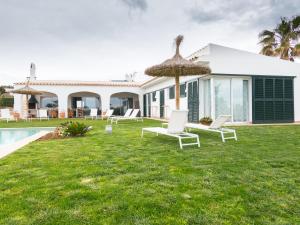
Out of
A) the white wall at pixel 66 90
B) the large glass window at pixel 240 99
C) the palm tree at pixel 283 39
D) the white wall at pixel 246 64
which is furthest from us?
the white wall at pixel 66 90

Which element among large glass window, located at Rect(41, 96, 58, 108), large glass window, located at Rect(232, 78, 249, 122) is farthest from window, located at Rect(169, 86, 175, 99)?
large glass window, located at Rect(41, 96, 58, 108)

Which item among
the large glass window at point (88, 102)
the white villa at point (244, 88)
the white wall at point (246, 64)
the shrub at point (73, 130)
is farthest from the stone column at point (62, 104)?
the shrub at point (73, 130)

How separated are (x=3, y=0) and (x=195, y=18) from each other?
34.8ft

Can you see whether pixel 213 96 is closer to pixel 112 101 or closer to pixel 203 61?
pixel 203 61

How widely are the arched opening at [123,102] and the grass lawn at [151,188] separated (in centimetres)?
2466

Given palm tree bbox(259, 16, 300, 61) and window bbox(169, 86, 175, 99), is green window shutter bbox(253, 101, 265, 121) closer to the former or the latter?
window bbox(169, 86, 175, 99)

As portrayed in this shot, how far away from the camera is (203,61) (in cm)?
1292

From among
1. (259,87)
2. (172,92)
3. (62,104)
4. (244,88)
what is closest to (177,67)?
(244,88)

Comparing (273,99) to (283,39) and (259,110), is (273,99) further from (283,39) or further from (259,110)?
(283,39)

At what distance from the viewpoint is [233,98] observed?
1380 centimetres

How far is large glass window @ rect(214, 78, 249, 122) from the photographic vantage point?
13.6 meters

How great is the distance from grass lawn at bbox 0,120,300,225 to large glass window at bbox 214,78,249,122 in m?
8.74

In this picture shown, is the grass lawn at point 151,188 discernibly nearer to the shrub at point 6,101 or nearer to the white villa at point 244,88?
the white villa at point 244,88

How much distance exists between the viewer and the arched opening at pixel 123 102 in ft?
97.2
